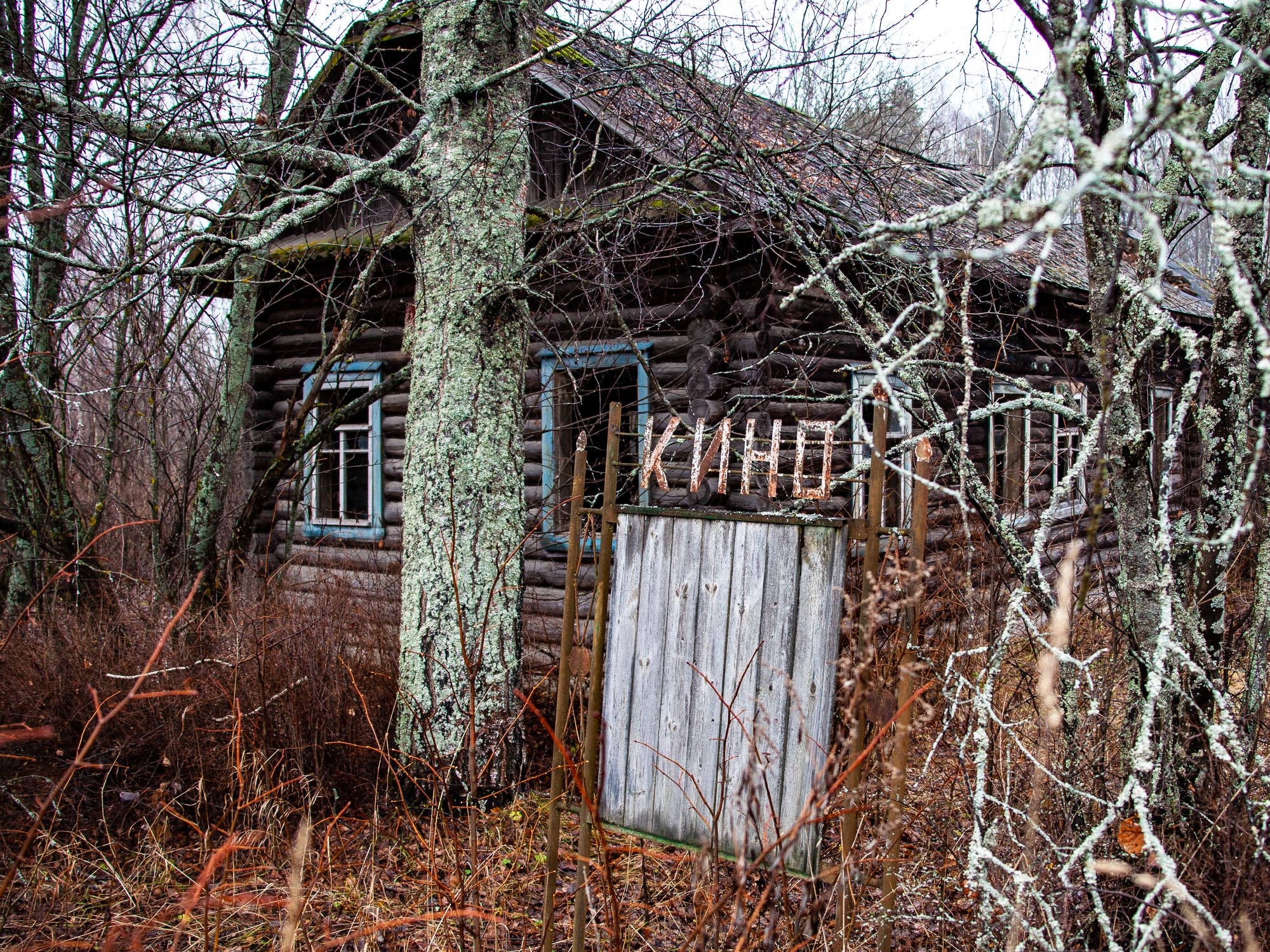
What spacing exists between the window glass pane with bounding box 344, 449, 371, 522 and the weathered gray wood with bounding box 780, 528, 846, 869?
23.9 feet

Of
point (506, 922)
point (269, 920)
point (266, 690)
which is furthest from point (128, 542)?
point (506, 922)

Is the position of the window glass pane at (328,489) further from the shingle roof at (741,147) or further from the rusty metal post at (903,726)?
the rusty metal post at (903,726)

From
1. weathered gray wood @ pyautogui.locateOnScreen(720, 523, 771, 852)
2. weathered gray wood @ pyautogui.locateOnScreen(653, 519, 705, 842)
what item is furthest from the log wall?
weathered gray wood @ pyautogui.locateOnScreen(720, 523, 771, 852)

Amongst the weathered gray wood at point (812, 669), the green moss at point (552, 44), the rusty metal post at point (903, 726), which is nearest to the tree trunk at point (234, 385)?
the green moss at point (552, 44)

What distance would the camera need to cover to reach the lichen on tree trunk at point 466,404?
14.1 feet

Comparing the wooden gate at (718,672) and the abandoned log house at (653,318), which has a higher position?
the abandoned log house at (653,318)

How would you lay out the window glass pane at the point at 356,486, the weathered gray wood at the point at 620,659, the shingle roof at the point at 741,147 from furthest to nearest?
the window glass pane at the point at 356,486
the shingle roof at the point at 741,147
the weathered gray wood at the point at 620,659

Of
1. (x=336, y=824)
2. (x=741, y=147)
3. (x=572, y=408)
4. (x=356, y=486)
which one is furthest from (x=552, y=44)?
(x=356, y=486)

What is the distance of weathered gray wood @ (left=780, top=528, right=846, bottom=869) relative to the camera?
246cm

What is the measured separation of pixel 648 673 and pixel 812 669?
56cm

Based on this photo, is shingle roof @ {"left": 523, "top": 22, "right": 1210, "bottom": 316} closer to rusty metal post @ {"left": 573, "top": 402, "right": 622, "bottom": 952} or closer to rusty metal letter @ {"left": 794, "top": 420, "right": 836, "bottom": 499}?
rusty metal letter @ {"left": 794, "top": 420, "right": 836, "bottom": 499}

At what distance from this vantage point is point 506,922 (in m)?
3.36

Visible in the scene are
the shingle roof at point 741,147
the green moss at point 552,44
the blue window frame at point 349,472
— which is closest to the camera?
the shingle roof at point 741,147

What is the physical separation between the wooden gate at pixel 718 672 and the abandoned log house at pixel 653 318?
0.76 ft
